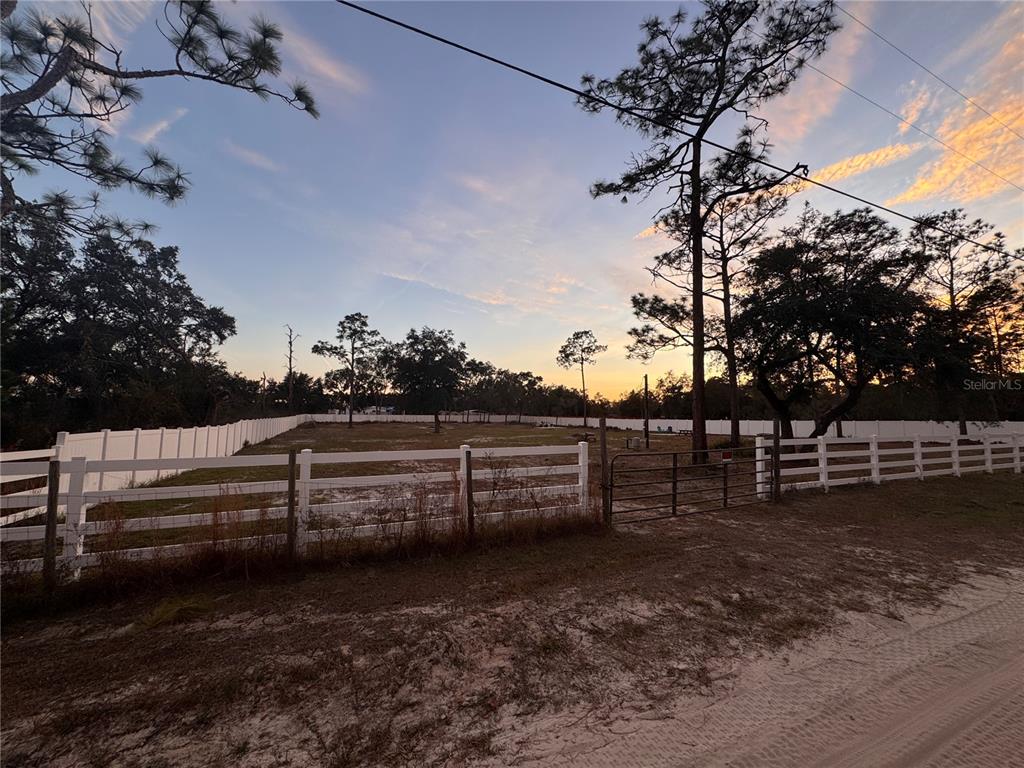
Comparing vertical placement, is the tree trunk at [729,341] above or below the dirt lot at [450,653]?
above

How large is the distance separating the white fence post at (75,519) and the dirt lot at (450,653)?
0.58 m

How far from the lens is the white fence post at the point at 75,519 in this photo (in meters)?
4.16

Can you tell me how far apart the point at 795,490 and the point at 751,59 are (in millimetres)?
13866

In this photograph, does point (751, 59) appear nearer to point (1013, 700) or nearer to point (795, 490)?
point (795, 490)

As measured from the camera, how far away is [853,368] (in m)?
16.7

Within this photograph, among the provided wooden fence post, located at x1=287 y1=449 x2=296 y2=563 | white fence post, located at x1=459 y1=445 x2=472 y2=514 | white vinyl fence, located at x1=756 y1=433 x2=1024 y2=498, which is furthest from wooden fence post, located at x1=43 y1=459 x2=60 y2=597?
white vinyl fence, located at x1=756 y1=433 x2=1024 y2=498

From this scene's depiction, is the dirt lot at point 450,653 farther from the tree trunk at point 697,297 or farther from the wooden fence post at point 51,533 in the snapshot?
the tree trunk at point 697,297

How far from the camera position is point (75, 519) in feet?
13.9

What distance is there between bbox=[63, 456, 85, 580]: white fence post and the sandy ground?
448cm

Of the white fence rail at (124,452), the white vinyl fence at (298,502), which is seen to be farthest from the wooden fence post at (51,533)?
the white fence rail at (124,452)

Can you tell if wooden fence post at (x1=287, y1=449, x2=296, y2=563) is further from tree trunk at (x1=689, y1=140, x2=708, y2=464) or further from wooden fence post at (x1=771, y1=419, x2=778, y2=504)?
tree trunk at (x1=689, y1=140, x2=708, y2=464)

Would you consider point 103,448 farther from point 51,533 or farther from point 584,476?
point 584,476

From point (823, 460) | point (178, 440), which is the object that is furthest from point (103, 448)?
point (823, 460)

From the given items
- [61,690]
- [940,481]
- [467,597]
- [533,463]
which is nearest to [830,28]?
[940,481]
